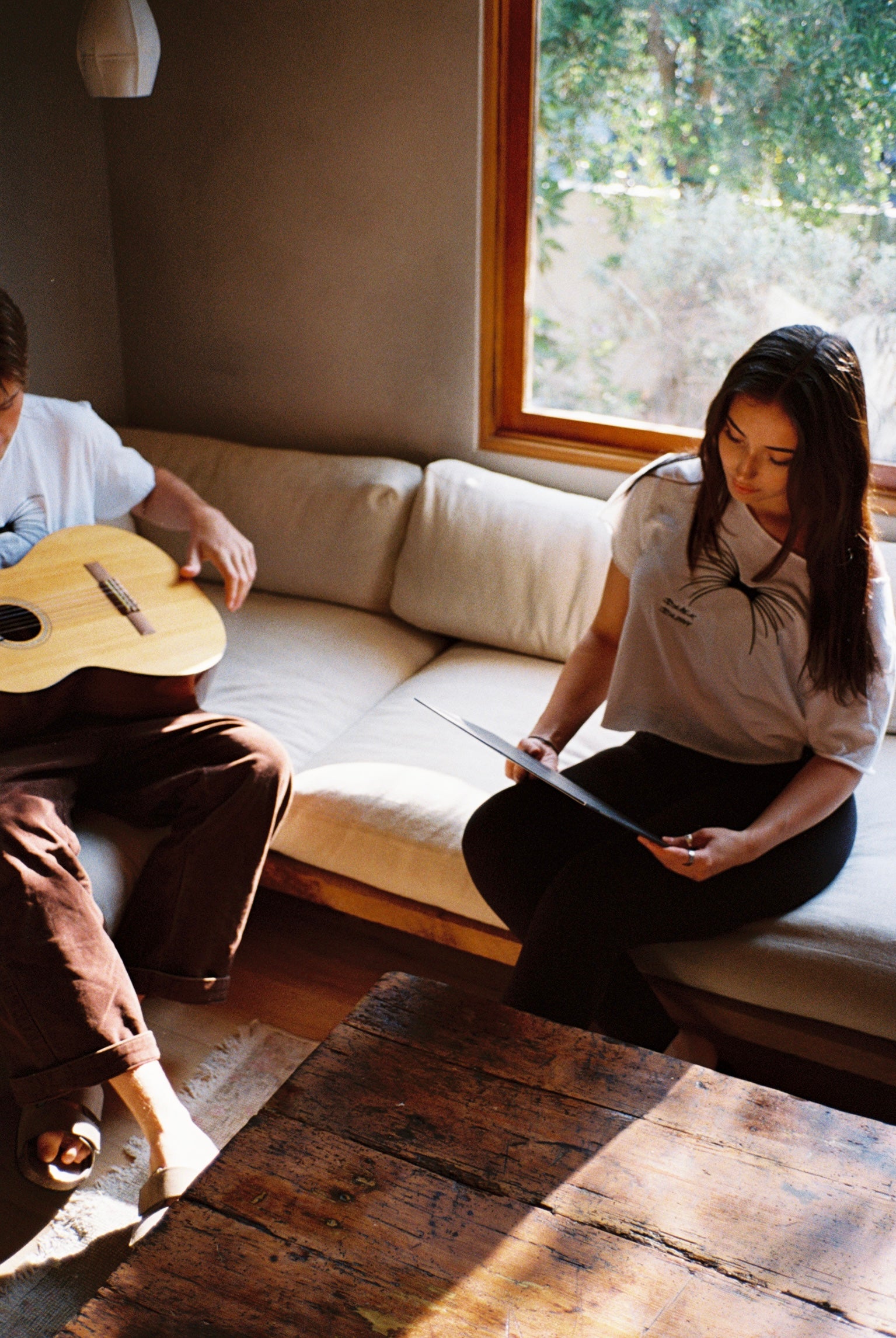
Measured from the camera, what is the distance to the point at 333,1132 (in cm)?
113

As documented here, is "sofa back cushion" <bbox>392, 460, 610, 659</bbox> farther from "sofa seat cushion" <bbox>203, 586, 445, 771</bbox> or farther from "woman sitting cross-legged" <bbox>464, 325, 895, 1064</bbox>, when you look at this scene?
"woman sitting cross-legged" <bbox>464, 325, 895, 1064</bbox>

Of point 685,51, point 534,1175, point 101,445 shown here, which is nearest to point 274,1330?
point 534,1175

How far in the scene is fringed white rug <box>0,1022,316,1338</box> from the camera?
145 centimetres

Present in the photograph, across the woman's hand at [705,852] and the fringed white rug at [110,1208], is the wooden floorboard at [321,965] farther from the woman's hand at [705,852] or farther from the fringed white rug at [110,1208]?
the woman's hand at [705,852]

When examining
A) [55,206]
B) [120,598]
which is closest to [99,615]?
[120,598]

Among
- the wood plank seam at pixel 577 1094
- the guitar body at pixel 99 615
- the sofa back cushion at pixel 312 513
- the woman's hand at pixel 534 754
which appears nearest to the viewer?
the wood plank seam at pixel 577 1094

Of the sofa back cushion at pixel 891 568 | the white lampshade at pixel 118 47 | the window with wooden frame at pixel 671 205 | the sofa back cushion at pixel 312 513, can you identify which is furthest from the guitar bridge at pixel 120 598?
the sofa back cushion at pixel 891 568

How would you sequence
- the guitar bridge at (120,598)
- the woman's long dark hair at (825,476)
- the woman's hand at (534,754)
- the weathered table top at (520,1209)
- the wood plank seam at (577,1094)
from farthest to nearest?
1. the guitar bridge at (120,598)
2. the woman's hand at (534,754)
3. the woman's long dark hair at (825,476)
4. the wood plank seam at (577,1094)
5. the weathered table top at (520,1209)

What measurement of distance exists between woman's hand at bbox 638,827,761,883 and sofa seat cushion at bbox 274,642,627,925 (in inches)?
16.2

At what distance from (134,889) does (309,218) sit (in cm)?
163

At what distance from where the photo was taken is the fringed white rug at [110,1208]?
1.45 metres

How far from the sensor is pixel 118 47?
79.7 inches

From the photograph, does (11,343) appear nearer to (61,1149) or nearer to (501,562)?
(501,562)

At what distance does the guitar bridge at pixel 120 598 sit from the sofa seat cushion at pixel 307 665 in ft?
0.87
